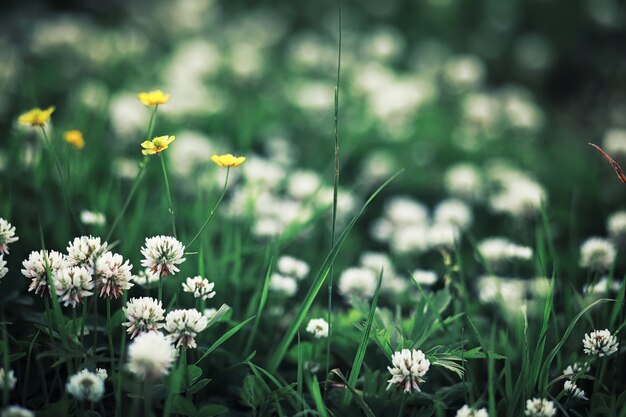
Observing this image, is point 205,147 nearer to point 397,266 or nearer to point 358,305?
point 397,266

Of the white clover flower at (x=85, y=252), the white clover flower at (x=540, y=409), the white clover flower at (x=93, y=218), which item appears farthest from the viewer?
the white clover flower at (x=93, y=218)

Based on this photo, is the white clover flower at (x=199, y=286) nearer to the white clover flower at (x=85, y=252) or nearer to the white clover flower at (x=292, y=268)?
the white clover flower at (x=85, y=252)

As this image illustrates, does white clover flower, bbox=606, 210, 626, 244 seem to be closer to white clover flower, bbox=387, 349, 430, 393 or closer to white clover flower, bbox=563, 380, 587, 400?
white clover flower, bbox=563, 380, 587, 400

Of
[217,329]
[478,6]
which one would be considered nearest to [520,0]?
[478,6]

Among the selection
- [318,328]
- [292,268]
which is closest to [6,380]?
[318,328]

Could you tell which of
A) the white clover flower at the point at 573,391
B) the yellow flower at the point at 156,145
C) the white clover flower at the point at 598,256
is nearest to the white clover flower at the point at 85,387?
the yellow flower at the point at 156,145

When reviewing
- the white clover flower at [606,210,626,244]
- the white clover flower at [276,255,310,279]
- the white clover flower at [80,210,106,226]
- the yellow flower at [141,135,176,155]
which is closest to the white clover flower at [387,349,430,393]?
the white clover flower at [276,255,310,279]
